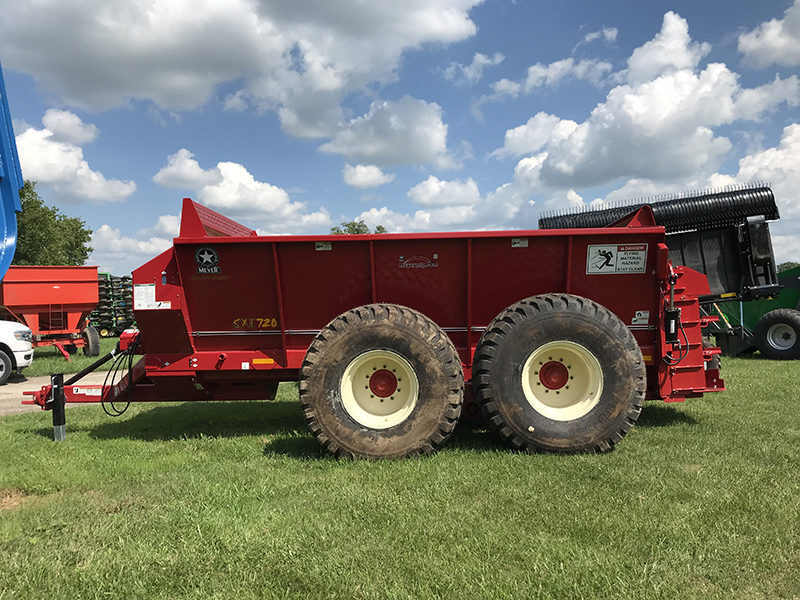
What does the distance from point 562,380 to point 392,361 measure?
5.15 ft

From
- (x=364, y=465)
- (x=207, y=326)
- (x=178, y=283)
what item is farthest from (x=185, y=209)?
(x=364, y=465)

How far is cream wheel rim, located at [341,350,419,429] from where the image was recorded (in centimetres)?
484

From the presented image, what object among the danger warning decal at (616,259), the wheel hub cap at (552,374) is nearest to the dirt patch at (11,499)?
the wheel hub cap at (552,374)

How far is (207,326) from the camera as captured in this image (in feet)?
18.1

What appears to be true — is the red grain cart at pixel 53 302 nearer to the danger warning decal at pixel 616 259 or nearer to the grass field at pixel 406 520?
the grass field at pixel 406 520

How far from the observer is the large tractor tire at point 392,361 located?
15.4 ft

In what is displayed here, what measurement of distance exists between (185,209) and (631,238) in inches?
167

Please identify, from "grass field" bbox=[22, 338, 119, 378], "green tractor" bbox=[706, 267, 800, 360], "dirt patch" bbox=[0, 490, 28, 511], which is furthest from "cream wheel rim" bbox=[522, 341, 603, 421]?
"grass field" bbox=[22, 338, 119, 378]

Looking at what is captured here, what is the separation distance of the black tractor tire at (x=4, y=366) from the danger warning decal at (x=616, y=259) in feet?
37.7

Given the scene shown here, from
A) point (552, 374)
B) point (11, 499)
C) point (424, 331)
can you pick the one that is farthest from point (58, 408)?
point (552, 374)

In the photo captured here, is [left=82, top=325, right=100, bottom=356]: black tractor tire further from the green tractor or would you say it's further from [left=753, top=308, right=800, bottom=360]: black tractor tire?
[left=753, top=308, right=800, bottom=360]: black tractor tire

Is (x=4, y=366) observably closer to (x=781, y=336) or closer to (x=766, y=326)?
(x=766, y=326)

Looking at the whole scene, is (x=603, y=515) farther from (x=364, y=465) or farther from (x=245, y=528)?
(x=245, y=528)

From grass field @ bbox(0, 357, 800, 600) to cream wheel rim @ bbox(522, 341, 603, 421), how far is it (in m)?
0.51
